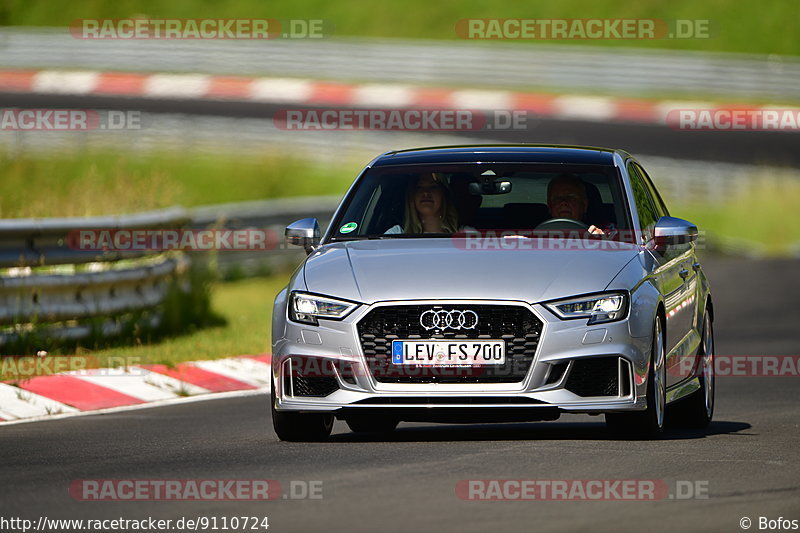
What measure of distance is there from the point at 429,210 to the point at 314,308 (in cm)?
131

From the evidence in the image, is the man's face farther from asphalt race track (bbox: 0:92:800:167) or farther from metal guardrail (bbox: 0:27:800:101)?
metal guardrail (bbox: 0:27:800:101)

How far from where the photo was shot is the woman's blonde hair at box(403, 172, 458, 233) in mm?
10297

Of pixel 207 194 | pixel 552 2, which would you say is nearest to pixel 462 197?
pixel 207 194

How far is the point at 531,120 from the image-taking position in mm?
36219

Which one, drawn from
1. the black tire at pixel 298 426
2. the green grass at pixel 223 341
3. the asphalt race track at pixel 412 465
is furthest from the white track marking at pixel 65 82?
the black tire at pixel 298 426

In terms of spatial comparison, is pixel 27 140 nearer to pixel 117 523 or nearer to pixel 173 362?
pixel 173 362

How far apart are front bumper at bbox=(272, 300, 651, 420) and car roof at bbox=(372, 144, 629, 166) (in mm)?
1658

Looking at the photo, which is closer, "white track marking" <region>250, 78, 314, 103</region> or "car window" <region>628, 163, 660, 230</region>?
"car window" <region>628, 163, 660, 230</region>

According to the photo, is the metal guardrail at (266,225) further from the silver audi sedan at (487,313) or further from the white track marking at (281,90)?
the white track marking at (281,90)

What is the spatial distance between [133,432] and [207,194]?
19.9m

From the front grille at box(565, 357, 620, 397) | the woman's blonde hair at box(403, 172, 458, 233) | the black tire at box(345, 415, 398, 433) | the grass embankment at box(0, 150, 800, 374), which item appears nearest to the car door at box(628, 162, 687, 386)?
the front grille at box(565, 357, 620, 397)

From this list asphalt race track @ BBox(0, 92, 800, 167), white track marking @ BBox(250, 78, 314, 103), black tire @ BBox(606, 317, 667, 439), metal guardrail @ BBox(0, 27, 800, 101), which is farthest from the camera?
white track marking @ BBox(250, 78, 314, 103)

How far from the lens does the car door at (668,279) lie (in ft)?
32.7

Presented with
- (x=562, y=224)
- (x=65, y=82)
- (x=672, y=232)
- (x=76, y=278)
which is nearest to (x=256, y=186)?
(x=65, y=82)
